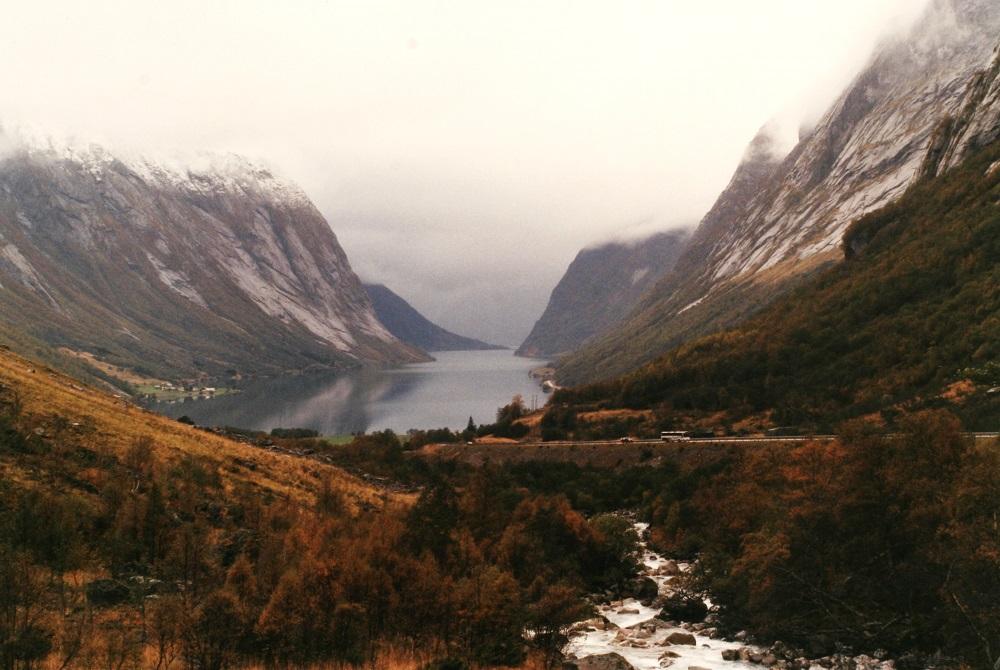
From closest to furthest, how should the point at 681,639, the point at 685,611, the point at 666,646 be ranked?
the point at 666,646 → the point at 681,639 → the point at 685,611

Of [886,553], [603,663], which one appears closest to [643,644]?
[603,663]

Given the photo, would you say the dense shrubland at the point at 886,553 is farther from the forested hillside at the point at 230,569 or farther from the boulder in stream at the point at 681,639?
the forested hillside at the point at 230,569

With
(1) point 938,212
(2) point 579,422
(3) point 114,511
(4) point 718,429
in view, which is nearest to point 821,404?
(4) point 718,429

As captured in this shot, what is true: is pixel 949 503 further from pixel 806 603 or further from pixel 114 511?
pixel 114 511

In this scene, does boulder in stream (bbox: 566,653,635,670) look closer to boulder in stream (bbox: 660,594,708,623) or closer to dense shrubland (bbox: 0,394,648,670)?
dense shrubland (bbox: 0,394,648,670)

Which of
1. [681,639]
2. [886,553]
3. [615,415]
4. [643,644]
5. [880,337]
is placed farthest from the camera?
[615,415]

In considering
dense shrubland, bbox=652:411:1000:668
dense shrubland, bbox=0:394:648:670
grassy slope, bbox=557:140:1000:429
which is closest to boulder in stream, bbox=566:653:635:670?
dense shrubland, bbox=0:394:648:670

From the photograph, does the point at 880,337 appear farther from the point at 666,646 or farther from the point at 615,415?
the point at 666,646
